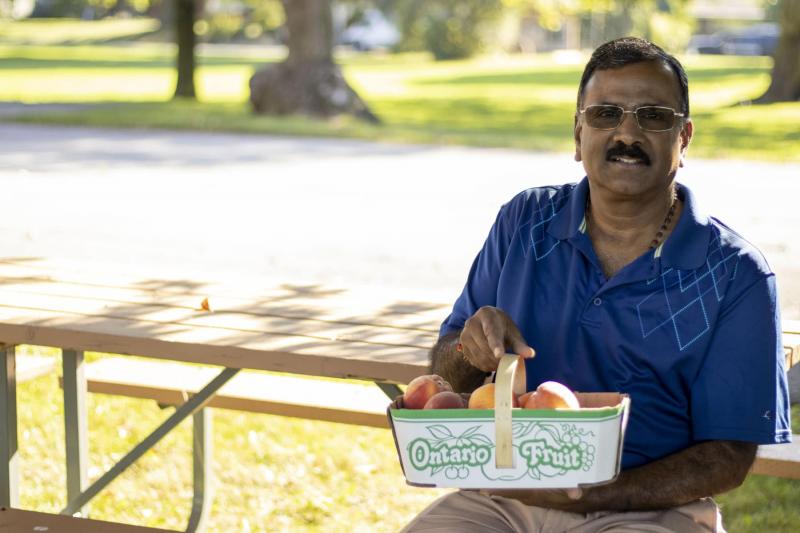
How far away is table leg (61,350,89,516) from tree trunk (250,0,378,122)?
662 inches

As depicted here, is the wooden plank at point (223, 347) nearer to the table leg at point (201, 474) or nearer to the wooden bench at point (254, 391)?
the wooden bench at point (254, 391)

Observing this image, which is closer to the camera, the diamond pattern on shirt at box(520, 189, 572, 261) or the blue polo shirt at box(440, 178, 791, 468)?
the blue polo shirt at box(440, 178, 791, 468)

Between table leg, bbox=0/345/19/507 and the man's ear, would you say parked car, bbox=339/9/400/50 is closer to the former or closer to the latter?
table leg, bbox=0/345/19/507

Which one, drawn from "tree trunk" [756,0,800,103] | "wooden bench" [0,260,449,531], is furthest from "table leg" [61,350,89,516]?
"tree trunk" [756,0,800,103]

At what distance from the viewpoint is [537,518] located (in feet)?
9.57

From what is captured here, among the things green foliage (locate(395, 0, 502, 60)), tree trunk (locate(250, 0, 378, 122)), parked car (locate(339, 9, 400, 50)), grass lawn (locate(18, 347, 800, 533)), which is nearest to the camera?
grass lawn (locate(18, 347, 800, 533))

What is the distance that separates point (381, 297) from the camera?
14.2ft

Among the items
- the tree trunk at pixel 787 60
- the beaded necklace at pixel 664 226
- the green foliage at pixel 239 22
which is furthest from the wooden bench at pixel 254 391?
the green foliage at pixel 239 22

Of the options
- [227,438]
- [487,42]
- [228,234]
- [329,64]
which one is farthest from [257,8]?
[227,438]

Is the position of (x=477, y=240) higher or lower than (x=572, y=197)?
lower

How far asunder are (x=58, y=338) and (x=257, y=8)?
59.2 meters

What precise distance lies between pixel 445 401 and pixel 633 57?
0.85 metres

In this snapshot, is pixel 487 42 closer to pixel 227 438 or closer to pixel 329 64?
pixel 329 64

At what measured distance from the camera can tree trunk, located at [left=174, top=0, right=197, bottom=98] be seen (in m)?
25.4
